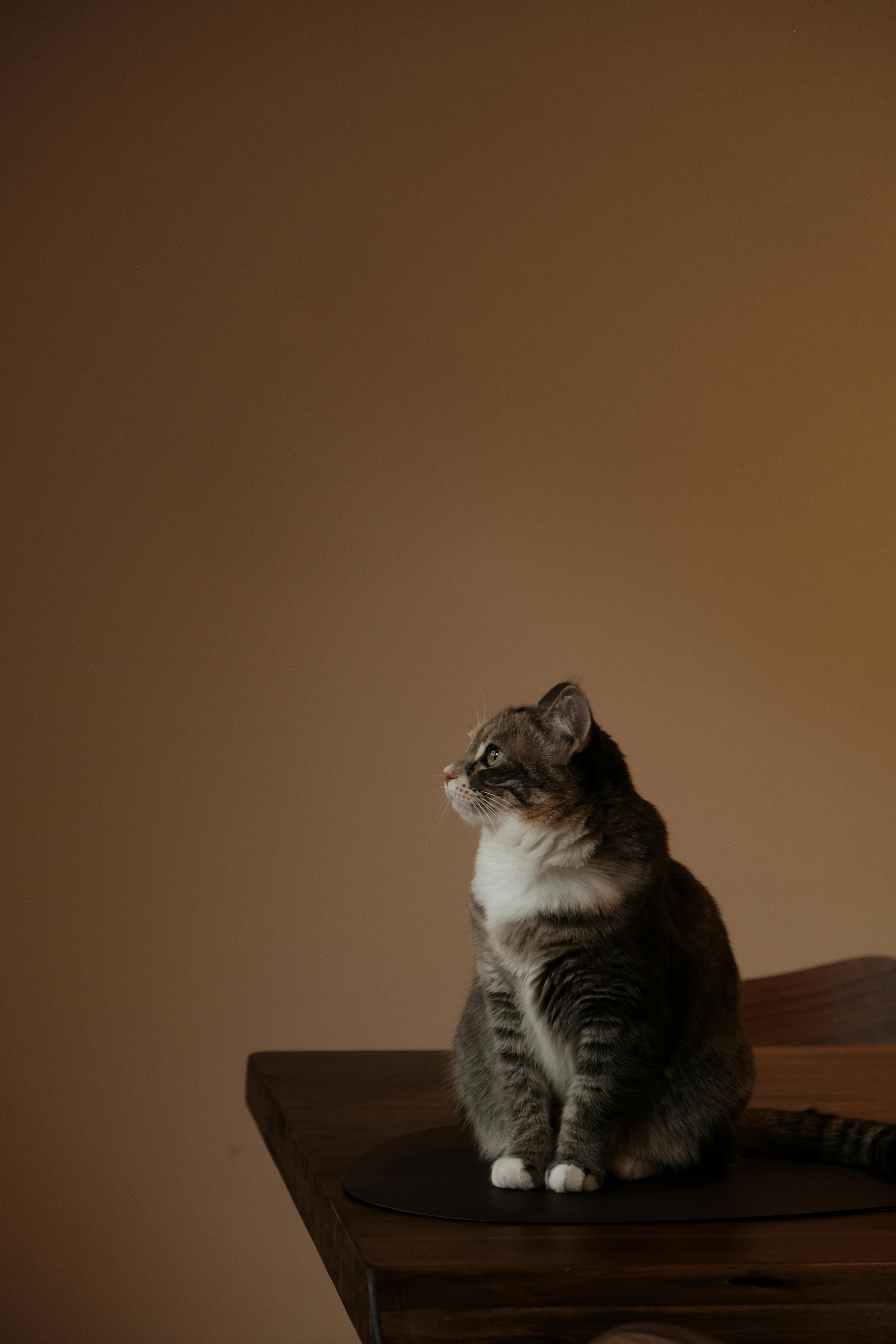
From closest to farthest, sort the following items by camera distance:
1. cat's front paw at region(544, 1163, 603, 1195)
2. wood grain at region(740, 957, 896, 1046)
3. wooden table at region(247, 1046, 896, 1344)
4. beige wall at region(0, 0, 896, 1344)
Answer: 1. wooden table at region(247, 1046, 896, 1344)
2. cat's front paw at region(544, 1163, 603, 1195)
3. wood grain at region(740, 957, 896, 1046)
4. beige wall at region(0, 0, 896, 1344)

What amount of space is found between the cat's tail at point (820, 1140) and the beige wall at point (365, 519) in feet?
5.41

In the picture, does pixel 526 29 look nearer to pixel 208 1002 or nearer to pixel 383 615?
pixel 383 615

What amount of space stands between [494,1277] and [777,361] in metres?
2.61

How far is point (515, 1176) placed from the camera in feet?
2.41

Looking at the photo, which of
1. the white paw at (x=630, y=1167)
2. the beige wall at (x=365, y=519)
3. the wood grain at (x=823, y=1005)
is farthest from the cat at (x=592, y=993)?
the beige wall at (x=365, y=519)

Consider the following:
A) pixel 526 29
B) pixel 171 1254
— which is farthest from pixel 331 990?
pixel 526 29

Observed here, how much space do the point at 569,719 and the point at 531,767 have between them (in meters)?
0.05

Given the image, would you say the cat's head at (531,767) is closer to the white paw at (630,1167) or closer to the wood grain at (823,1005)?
the white paw at (630,1167)

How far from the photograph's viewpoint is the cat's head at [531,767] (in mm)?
799

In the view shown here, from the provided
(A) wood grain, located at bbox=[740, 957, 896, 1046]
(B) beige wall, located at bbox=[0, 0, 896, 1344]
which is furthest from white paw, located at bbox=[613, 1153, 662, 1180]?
(B) beige wall, located at bbox=[0, 0, 896, 1344]

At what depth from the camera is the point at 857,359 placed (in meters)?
2.87

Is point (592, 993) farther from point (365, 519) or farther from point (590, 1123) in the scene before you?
point (365, 519)

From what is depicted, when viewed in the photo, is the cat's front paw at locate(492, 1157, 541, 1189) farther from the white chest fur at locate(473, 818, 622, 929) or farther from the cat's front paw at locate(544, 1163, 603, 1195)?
the white chest fur at locate(473, 818, 622, 929)

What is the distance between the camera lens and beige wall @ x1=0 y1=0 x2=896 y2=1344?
2.33 meters
